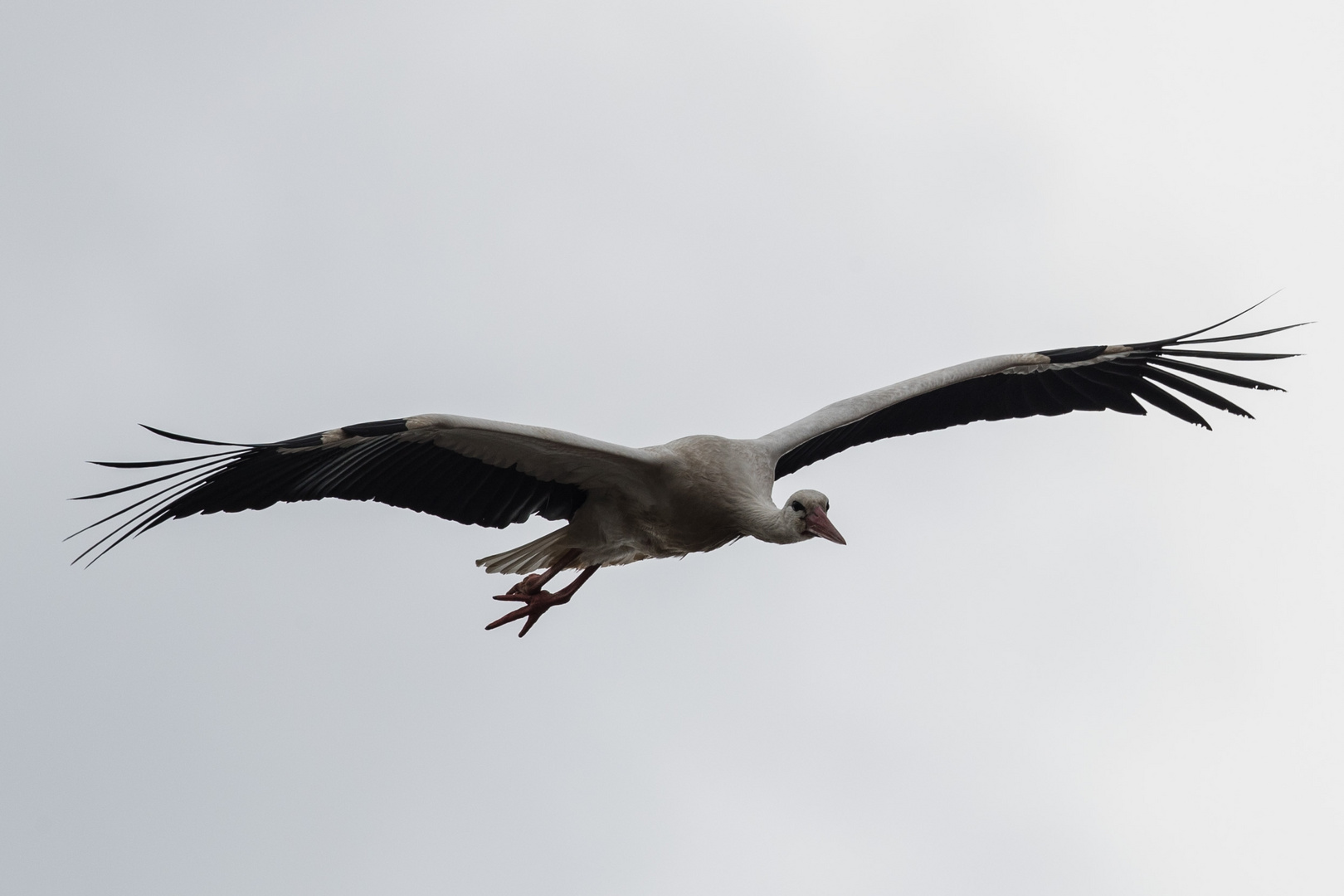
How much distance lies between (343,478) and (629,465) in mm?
1373

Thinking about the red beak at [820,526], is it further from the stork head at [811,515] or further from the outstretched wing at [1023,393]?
the outstretched wing at [1023,393]

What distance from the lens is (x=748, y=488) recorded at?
7.30 m

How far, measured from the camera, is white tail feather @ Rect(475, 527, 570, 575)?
308 inches

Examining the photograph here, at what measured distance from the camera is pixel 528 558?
7.91m

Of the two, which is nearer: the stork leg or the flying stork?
the flying stork

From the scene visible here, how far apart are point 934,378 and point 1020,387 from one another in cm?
79

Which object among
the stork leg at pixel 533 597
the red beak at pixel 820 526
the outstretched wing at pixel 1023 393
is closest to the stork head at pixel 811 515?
Result: the red beak at pixel 820 526

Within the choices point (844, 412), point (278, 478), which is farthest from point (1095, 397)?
point (278, 478)

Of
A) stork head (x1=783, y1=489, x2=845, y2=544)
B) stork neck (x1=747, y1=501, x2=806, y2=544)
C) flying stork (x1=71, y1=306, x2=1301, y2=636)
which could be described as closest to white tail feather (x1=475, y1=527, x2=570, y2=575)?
flying stork (x1=71, y1=306, x2=1301, y2=636)

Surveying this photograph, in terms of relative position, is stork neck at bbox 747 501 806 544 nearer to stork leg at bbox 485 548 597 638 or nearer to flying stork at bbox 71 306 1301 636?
flying stork at bbox 71 306 1301 636

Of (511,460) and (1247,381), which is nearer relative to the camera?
(511,460)

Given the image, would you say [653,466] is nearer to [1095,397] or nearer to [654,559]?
Answer: [654,559]

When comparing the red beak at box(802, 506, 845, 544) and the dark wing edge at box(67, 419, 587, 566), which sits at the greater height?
the dark wing edge at box(67, 419, 587, 566)

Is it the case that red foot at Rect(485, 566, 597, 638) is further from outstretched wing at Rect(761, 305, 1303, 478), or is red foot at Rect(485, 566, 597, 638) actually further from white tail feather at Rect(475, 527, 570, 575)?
outstretched wing at Rect(761, 305, 1303, 478)
